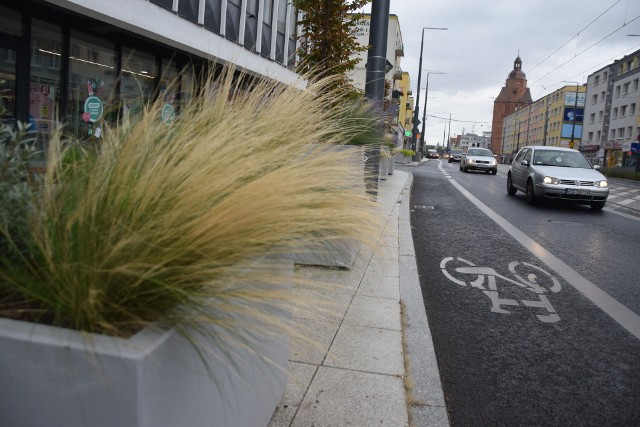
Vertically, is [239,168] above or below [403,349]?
above

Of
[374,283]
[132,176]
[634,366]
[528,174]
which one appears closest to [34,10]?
[374,283]

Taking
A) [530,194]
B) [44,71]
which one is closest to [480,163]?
[530,194]

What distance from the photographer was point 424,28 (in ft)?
134

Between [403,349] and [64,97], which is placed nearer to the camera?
[403,349]

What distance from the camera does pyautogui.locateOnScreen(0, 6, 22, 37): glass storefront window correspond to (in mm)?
8727

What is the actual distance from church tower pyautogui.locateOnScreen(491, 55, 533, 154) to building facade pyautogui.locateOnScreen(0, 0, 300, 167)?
13436 centimetres

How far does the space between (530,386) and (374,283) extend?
1.94m

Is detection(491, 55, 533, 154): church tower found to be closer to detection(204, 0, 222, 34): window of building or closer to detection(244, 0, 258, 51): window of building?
detection(244, 0, 258, 51): window of building

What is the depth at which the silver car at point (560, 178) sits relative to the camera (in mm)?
12016

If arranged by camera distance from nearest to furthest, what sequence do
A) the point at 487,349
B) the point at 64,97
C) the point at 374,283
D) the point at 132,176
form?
the point at 132,176 < the point at 487,349 < the point at 374,283 < the point at 64,97

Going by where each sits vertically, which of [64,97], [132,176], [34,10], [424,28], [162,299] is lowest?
[162,299]

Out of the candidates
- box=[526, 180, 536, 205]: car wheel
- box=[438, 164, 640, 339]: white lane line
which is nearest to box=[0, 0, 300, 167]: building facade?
box=[438, 164, 640, 339]: white lane line

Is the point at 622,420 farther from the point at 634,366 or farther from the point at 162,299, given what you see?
the point at 162,299

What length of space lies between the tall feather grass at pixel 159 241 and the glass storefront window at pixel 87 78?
30.5 ft
